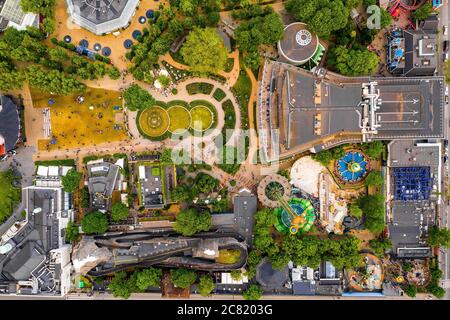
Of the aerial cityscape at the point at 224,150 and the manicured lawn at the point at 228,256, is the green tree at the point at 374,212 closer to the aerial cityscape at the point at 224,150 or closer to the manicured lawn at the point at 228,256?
the aerial cityscape at the point at 224,150

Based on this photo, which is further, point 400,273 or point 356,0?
point 400,273

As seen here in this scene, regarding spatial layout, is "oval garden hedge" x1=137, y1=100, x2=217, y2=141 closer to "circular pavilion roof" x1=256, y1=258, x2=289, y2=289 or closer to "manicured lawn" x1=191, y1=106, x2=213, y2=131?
"manicured lawn" x1=191, y1=106, x2=213, y2=131

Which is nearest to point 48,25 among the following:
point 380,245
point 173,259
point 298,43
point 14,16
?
point 14,16

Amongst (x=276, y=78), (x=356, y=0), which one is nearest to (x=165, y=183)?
(x=276, y=78)

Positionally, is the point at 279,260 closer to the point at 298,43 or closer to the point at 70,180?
the point at 298,43

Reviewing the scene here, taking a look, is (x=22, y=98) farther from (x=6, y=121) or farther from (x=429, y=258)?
(x=429, y=258)

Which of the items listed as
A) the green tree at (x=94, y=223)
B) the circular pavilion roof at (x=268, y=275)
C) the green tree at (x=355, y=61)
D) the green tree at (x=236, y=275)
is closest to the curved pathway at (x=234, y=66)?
the green tree at (x=355, y=61)
